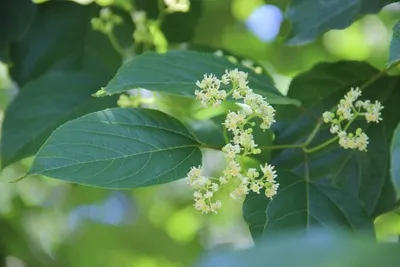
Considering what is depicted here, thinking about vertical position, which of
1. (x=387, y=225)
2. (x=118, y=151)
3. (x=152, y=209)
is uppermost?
(x=118, y=151)

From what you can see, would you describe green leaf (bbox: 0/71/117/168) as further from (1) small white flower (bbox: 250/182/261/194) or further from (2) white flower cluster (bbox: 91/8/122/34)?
(1) small white flower (bbox: 250/182/261/194)

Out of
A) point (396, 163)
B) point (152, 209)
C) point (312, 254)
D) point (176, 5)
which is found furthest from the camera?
point (152, 209)

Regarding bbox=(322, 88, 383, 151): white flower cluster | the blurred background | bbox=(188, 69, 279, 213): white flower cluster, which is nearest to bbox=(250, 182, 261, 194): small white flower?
bbox=(188, 69, 279, 213): white flower cluster

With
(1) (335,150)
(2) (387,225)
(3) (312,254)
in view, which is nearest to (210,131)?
(1) (335,150)

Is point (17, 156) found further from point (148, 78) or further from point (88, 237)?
point (88, 237)

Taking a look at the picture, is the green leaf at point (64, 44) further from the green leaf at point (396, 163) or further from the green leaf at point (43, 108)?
the green leaf at point (396, 163)

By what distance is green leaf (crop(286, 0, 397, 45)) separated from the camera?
29.9 inches

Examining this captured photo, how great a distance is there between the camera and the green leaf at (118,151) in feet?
1.86

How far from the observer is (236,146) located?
0.60 metres

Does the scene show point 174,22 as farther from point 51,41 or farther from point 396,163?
point 396,163

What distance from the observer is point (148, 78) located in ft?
2.12

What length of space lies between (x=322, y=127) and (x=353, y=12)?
0.13 meters

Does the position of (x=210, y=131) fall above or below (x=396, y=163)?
below

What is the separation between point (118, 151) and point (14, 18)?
1.17ft
